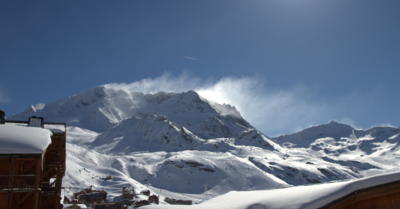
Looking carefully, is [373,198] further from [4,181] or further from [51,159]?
[51,159]

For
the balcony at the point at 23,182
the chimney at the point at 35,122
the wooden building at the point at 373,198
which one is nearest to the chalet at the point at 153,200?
the chimney at the point at 35,122

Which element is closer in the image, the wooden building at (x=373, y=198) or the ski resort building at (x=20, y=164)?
the wooden building at (x=373, y=198)

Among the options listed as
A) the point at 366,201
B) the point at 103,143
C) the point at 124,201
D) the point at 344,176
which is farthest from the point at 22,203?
the point at 103,143

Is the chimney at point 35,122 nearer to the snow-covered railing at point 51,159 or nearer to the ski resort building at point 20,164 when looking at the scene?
the snow-covered railing at point 51,159

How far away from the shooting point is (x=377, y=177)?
25.3 ft

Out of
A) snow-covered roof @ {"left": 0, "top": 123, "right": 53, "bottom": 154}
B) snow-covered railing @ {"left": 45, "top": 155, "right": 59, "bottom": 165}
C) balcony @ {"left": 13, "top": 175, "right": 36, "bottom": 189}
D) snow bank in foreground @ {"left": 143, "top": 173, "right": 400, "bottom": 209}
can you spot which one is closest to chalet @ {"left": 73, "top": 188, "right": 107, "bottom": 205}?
snow-covered railing @ {"left": 45, "top": 155, "right": 59, "bottom": 165}

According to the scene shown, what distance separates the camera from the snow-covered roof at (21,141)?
14688mm

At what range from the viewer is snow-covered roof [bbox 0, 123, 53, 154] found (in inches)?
578

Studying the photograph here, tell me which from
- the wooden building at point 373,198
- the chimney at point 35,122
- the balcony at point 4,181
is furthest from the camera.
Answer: the chimney at point 35,122

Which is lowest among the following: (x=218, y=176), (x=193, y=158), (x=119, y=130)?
(x=218, y=176)

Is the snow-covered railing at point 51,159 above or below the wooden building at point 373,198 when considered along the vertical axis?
above

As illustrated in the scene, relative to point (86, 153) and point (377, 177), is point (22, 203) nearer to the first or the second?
point (377, 177)

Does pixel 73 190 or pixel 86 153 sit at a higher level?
pixel 86 153

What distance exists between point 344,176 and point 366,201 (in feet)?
409
